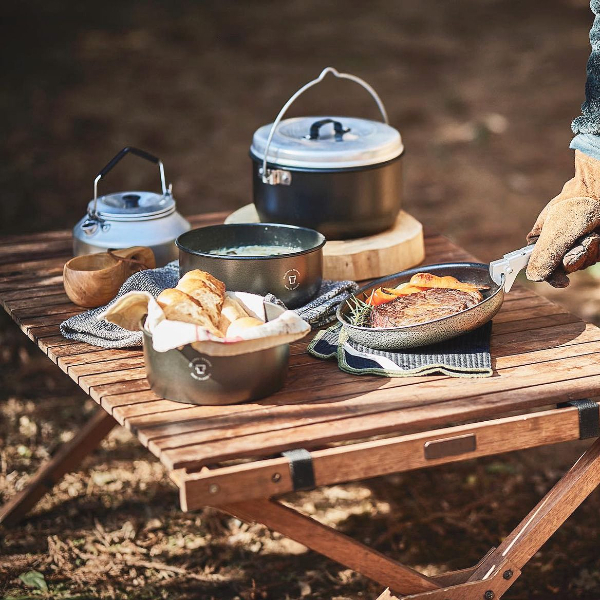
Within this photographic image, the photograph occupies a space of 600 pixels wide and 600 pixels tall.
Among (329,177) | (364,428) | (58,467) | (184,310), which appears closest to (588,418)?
(364,428)

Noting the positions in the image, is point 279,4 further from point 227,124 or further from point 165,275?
point 165,275

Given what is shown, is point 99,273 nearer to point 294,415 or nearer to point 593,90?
point 294,415

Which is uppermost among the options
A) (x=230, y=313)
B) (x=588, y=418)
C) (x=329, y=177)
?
(x=329, y=177)

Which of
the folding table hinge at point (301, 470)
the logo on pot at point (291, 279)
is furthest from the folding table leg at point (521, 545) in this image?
the logo on pot at point (291, 279)

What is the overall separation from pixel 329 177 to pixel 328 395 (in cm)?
78

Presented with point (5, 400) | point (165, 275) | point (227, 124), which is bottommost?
point (5, 400)

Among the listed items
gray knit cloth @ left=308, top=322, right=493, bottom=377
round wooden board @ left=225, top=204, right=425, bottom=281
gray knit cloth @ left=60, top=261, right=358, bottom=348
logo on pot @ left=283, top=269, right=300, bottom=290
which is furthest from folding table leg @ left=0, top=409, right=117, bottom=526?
gray knit cloth @ left=308, top=322, right=493, bottom=377

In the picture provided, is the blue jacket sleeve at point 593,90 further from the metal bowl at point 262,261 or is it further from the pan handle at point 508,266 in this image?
the metal bowl at point 262,261

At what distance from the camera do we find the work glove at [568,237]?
2.02 m

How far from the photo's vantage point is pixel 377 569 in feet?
5.80

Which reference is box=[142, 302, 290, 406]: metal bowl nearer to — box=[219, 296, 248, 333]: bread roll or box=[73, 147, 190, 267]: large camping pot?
box=[219, 296, 248, 333]: bread roll

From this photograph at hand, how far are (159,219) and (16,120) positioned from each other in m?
5.00

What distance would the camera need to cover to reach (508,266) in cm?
204

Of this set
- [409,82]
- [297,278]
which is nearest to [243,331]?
[297,278]
